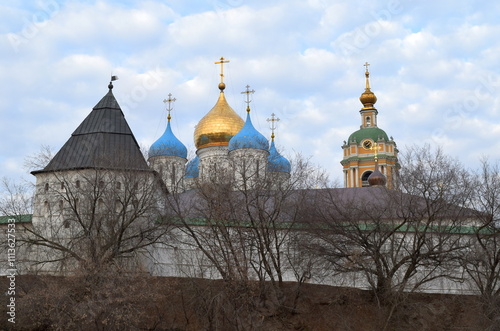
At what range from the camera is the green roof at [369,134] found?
2604 inches

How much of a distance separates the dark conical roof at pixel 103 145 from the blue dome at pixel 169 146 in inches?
501

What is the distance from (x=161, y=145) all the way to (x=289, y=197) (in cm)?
1876

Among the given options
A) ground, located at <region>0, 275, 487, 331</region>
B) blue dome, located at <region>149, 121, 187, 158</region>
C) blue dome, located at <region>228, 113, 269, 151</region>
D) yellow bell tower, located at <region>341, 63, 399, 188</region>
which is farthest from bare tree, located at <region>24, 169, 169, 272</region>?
yellow bell tower, located at <region>341, 63, 399, 188</region>

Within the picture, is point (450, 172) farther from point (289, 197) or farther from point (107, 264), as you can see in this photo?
point (107, 264)

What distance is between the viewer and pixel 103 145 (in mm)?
29641

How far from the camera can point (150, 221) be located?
27.5 meters

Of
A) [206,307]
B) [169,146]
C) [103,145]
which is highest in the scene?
[169,146]

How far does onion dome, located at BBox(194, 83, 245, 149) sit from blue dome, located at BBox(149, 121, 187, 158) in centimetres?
138

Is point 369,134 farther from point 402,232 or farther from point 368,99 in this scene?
point 402,232

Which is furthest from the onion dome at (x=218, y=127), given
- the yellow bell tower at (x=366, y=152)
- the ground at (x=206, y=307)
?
the yellow bell tower at (x=366, y=152)

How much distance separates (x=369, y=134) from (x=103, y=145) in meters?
40.8

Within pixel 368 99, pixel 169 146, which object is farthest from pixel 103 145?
pixel 368 99

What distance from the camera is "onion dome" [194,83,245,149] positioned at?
151 feet

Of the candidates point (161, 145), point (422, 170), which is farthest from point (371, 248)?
point (161, 145)
